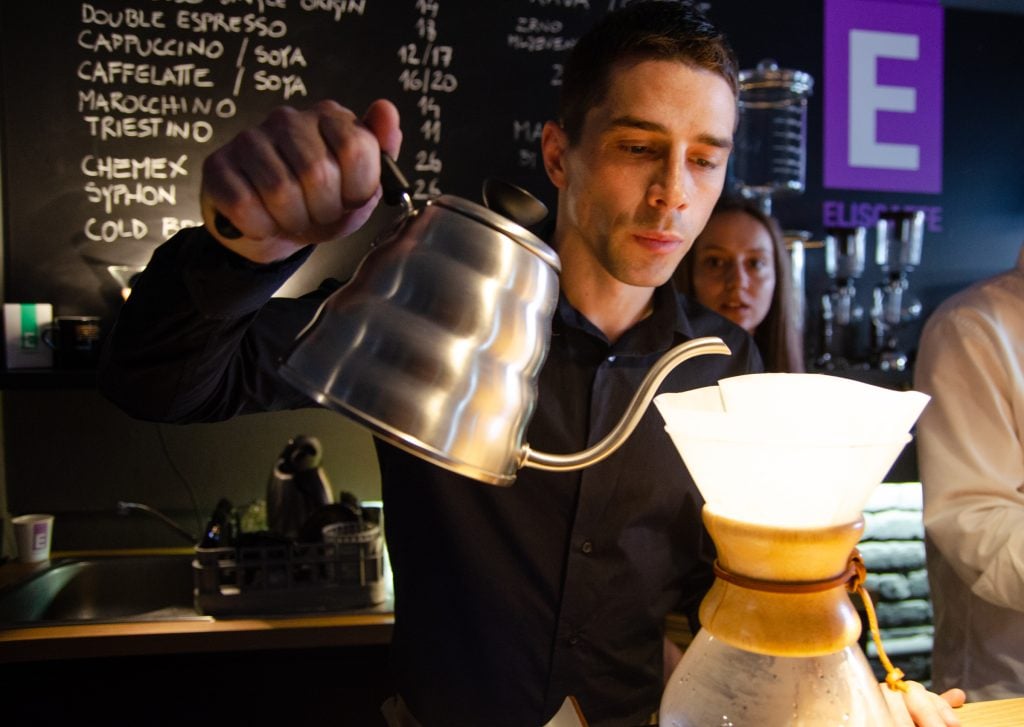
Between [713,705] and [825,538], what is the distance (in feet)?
0.51

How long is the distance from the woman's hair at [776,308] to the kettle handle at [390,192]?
1.77m

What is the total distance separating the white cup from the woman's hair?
2.05 meters

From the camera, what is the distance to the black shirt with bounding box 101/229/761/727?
1.23m

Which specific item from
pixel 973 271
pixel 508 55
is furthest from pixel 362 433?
pixel 973 271

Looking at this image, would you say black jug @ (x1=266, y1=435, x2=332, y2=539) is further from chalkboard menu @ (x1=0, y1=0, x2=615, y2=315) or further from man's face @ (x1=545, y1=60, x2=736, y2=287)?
man's face @ (x1=545, y1=60, x2=736, y2=287)

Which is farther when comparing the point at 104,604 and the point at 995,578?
the point at 104,604

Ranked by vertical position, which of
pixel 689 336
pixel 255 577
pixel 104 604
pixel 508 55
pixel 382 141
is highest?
pixel 508 55

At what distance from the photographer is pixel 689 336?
1354mm

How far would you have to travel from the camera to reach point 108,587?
226 cm

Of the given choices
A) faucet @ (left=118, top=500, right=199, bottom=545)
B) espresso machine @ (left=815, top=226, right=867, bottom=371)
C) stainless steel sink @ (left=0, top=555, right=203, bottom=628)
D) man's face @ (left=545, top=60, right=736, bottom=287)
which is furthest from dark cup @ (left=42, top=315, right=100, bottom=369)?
espresso machine @ (left=815, top=226, right=867, bottom=371)

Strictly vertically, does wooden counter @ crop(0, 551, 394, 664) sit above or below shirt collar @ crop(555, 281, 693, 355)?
below

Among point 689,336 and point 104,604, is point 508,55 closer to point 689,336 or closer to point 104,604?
point 689,336

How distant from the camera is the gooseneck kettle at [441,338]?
0.49 meters

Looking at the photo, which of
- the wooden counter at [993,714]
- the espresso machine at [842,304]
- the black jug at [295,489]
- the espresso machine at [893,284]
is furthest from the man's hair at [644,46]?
the espresso machine at [893,284]
